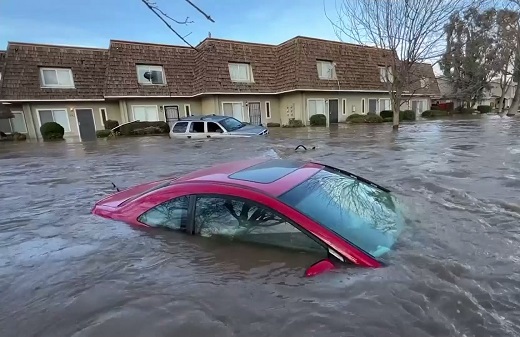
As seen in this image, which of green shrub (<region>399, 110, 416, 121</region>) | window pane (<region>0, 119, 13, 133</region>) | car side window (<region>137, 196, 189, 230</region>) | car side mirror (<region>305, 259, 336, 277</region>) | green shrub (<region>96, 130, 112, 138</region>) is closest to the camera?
car side mirror (<region>305, 259, 336, 277</region>)

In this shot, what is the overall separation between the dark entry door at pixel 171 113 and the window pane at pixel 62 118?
6762 mm

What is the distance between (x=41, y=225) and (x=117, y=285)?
102 inches

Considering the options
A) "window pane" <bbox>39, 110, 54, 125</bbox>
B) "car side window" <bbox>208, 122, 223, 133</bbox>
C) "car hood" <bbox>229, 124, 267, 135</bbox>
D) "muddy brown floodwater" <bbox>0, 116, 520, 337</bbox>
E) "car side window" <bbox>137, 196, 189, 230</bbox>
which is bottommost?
"muddy brown floodwater" <bbox>0, 116, 520, 337</bbox>

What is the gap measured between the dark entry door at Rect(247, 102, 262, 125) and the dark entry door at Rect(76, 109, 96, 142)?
11.3m

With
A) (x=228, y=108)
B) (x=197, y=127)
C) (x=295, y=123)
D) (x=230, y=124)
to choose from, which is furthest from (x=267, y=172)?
(x=295, y=123)

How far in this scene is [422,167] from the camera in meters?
7.23

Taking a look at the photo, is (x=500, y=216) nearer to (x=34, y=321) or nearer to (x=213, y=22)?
(x=213, y=22)

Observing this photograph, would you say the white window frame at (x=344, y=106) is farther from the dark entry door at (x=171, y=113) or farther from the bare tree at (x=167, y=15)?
the bare tree at (x=167, y=15)

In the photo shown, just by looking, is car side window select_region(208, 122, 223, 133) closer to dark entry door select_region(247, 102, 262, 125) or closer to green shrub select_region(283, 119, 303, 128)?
dark entry door select_region(247, 102, 262, 125)

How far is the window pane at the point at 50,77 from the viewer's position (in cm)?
2161

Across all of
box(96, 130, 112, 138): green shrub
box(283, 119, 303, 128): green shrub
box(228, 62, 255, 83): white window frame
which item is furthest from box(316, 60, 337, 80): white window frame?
box(96, 130, 112, 138): green shrub

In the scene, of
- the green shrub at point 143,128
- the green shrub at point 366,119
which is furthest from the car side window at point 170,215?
the green shrub at point 366,119

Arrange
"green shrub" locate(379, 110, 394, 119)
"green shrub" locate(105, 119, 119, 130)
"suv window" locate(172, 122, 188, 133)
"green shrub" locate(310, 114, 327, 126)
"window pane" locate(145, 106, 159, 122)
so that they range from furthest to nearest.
Result: "green shrub" locate(379, 110, 394, 119) → "green shrub" locate(310, 114, 327, 126) → "window pane" locate(145, 106, 159, 122) → "green shrub" locate(105, 119, 119, 130) → "suv window" locate(172, 122, 188, 133)

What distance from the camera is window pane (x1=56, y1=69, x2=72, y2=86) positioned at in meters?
22.0
